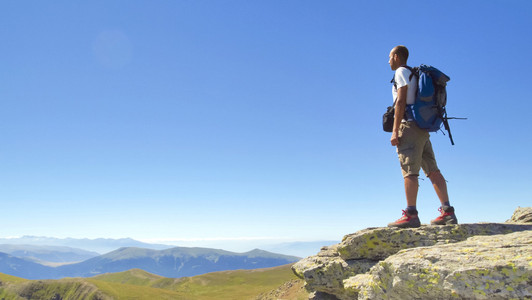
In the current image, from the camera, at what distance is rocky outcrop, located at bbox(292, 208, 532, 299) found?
581cm

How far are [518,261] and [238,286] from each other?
199907 mm

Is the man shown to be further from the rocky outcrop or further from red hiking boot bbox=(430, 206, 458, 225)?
the rocky outcrop

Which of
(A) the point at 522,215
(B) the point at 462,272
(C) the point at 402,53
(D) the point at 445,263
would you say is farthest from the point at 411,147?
(A) the point at 522,215

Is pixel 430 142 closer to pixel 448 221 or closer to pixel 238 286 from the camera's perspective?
pixel 448 221

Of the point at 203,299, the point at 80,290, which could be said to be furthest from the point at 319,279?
the point at 80,290

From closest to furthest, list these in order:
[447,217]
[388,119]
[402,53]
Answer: [447,217]
[402,53]
[388,119]

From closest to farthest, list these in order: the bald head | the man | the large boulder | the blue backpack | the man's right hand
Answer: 1. the large boulder
2. the blue backpack
3. the man
4. the man's right hand
5. the bald head

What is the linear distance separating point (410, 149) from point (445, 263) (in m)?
3.94

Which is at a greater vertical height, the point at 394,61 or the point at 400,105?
the point at 394,61

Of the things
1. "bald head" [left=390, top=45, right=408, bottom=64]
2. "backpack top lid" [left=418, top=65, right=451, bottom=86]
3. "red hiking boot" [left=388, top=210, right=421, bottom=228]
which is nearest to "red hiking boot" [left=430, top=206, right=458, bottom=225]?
"red hiking boot" [left=388, top=210, right=421, bottom=228]

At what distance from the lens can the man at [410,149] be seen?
9469 millimetres

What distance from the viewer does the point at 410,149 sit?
9.62 metres

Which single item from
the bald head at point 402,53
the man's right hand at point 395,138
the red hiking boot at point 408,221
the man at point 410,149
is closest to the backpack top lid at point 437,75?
the man at point 410,149

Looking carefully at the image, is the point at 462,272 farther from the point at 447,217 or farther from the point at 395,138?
the point at 395,138
